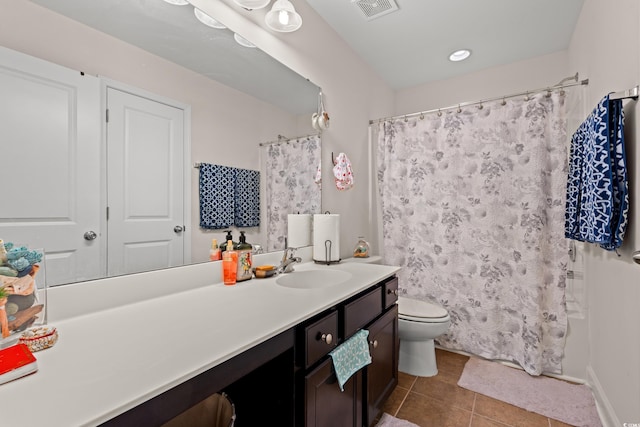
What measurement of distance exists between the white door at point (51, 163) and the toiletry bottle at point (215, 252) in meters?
0.43

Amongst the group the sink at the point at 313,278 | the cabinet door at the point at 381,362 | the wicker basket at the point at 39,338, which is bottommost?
the cabinet door at the point at 381,362

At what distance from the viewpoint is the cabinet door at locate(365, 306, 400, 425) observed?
1.36 m

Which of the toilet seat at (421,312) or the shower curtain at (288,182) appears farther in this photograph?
the toilet seat at (421,312)

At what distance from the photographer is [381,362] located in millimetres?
1475

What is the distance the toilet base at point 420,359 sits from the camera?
2.02 m

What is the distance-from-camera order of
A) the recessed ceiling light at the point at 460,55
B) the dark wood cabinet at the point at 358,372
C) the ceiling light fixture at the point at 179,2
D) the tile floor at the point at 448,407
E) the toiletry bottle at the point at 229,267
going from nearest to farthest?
the dark wood cabinet at the point at 358,372 → the ceiling light fixture at the point at 179,2 → the toiletry bottle at the point at 229,267 → the tile floor at the point at 448,407 → the recessed ceiling light at the point at 460,55

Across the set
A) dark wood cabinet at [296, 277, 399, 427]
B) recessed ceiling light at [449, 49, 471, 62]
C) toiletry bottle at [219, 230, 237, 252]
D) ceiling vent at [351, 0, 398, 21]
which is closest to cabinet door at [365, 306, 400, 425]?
dark wood cabinet at [296, 277, 399, 427]

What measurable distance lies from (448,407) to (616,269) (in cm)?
114

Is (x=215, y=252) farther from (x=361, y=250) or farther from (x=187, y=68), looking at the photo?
(x=361, y=250)

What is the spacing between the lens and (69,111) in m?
0.89

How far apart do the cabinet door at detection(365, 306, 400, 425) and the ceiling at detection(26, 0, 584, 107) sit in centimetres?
136

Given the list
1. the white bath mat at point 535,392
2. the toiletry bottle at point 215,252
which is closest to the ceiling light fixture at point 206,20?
the toiletry bottle at point 215,252

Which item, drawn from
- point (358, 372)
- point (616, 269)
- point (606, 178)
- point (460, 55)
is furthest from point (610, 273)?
point (460, 55)

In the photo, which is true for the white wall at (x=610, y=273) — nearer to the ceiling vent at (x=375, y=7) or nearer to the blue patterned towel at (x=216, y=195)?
the ceiling vent at (x=375, y=7)
